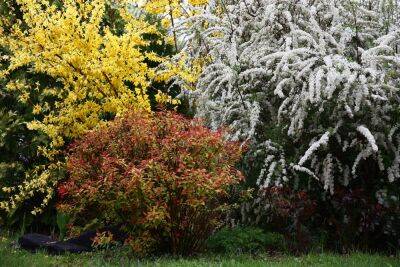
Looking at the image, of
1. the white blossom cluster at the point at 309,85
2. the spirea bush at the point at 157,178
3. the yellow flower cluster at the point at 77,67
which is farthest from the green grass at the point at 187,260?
the yellow flower cluster at the point at 77,67

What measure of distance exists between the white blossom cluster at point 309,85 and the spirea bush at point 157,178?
91 cm

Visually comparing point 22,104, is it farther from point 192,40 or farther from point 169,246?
point 169,246

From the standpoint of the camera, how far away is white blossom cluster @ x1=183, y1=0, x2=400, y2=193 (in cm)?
638

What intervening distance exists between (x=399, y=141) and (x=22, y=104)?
5420 millimetres

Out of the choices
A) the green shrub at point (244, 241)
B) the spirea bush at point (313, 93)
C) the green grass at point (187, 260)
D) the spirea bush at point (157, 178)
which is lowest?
the green grass at point (187, 260)

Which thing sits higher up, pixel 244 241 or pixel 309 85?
pixel 309 85

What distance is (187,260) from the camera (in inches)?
218

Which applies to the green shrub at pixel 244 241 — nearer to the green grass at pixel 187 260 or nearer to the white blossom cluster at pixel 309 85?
the green grass at pixel 187 260

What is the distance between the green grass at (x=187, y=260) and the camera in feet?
17.6

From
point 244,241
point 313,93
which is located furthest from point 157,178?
point 313,93

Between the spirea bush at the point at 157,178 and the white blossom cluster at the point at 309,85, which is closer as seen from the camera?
the spirea bush at the point at 157,178

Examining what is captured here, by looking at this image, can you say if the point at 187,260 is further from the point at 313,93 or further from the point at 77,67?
the point at 77,67

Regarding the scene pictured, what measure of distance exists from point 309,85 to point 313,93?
15 cm

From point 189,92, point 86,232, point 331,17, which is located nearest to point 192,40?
point 189,92
